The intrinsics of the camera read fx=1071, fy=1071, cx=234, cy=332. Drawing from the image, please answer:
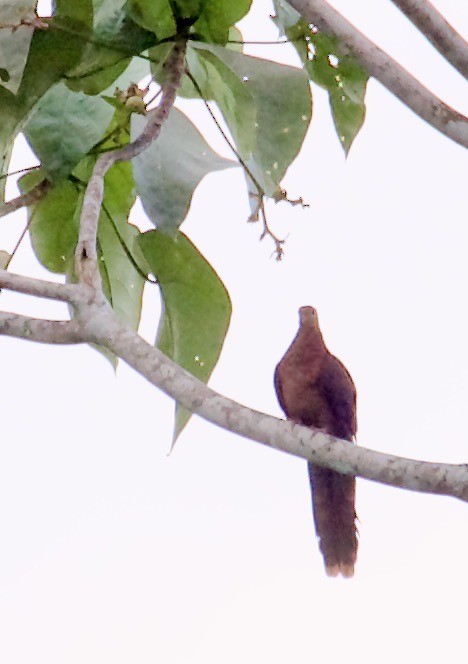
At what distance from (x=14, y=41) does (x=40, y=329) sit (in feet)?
0.82

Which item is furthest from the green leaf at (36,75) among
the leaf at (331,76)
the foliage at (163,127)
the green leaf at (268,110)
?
the leaf at (331,76)

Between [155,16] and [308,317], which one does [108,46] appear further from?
[308,317]

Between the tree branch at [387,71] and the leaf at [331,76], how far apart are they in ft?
0.60

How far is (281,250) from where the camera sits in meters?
0.96

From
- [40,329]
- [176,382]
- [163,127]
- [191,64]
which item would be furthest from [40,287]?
[191,64]

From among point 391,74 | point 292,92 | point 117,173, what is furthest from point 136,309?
point 391,74

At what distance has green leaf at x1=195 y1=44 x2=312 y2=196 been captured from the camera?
3.12 feet

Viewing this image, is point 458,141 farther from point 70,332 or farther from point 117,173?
point 117,173

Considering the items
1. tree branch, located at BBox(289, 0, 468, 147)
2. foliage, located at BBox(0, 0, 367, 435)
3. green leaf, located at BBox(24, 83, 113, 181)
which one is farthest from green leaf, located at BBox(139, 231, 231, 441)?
tree branch, located at BBox(289, 0, 468, 147)

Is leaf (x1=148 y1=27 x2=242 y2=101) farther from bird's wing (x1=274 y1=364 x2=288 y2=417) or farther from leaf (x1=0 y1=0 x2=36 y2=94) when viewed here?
bird's wing (x1=274 y1=364 x2=288 y2=417)

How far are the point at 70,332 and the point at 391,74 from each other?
31 cm

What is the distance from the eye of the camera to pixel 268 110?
3.23ft

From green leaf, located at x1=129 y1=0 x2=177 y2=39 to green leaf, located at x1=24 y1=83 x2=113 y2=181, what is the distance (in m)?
0.09

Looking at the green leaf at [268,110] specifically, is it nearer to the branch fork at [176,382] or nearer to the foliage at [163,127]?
the foliage at [163,127]
